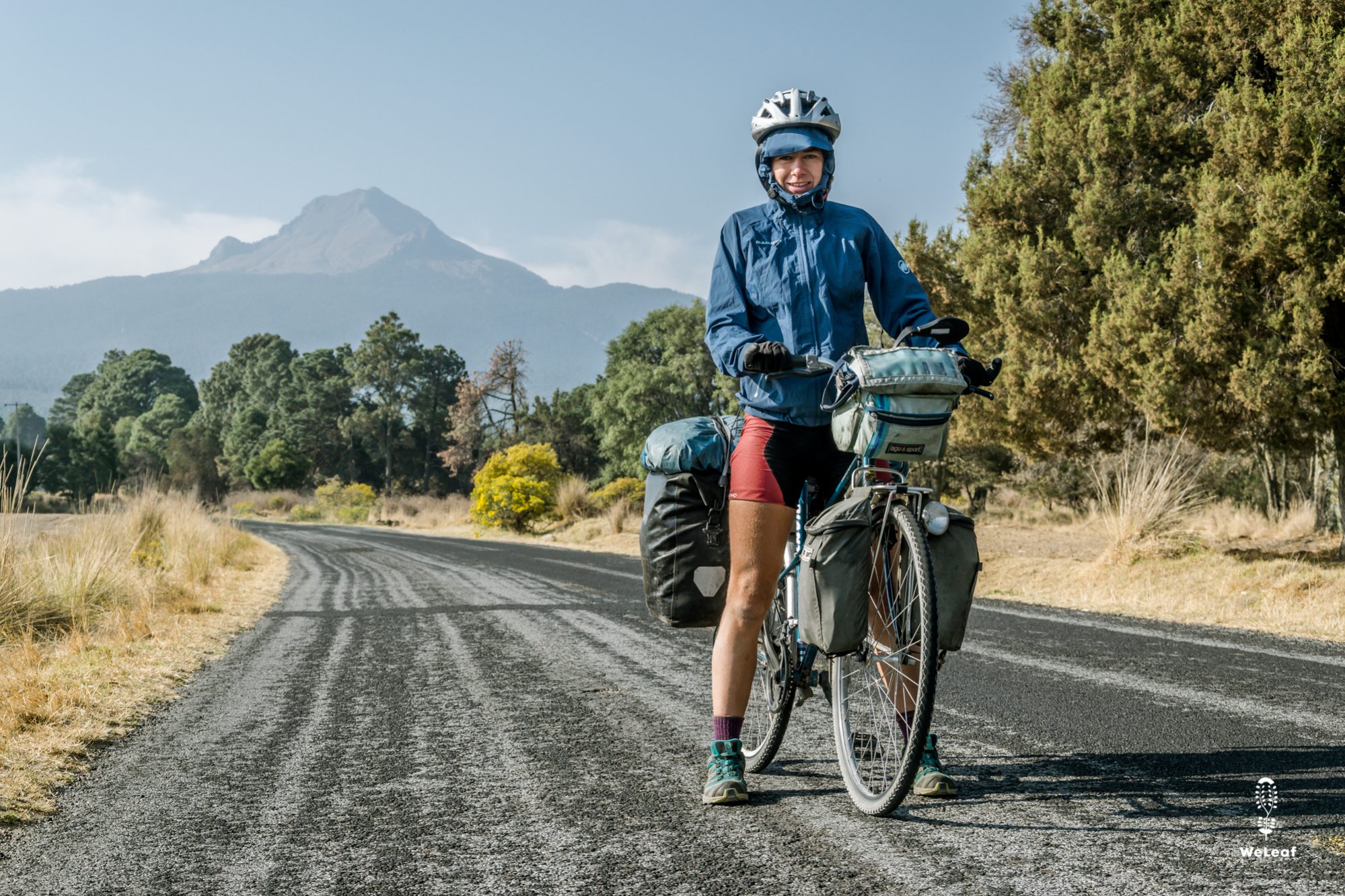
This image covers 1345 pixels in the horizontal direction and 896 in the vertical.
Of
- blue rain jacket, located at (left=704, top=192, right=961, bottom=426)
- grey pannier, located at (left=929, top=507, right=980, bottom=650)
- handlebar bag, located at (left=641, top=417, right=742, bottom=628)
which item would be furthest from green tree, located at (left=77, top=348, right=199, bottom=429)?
grey pannier, located at (left=929, top=507, right=980, bottom=650)

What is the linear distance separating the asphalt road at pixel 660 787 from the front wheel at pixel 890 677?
0.42 ft

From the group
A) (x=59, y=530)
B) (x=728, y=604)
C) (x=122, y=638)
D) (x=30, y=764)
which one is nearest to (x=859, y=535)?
(x=728, y=604)

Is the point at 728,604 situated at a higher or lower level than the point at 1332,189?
lower

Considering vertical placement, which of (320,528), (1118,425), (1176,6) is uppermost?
(1176,6)

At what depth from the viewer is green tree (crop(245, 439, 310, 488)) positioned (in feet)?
226

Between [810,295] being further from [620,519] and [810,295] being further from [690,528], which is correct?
[620,519]

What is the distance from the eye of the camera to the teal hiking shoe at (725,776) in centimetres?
319

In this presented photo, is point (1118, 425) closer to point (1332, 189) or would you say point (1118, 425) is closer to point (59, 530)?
point (1332, 189)

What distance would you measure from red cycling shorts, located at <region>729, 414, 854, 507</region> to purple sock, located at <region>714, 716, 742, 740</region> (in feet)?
2.38

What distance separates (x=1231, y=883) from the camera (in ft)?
7.92

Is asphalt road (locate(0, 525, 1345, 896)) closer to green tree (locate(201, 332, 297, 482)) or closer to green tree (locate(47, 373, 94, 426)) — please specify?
green tree (locate(201, 332, 297, 482))

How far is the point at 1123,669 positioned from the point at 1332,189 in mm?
5767

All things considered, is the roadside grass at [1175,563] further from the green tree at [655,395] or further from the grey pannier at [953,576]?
the green tree at [655,395]

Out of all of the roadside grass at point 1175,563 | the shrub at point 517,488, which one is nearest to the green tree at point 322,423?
the shrub at point 517,488
